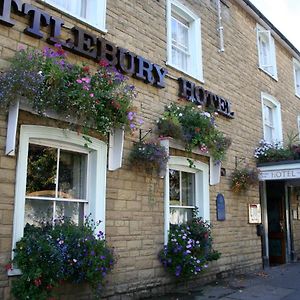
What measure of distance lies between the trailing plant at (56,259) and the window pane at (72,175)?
58cm

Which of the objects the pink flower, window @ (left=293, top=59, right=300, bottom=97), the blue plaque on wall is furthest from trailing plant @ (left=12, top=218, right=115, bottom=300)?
window @ (left=293, top=59, right=300, bottom=97)

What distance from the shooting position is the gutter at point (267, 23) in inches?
465

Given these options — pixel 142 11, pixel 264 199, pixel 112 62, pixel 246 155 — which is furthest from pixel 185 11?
pixel 264 199

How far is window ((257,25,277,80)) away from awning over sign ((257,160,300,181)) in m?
3.80

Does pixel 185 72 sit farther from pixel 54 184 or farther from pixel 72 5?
pixel 54 184

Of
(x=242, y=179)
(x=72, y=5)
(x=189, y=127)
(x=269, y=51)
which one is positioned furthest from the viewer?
(x=269, y=51)

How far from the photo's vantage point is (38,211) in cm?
577

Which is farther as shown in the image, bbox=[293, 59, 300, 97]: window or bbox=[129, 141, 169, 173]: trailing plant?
Result: bbox=[293, 59, 300, 97]: window

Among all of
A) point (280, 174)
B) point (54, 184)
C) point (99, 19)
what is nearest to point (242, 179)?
point (280, 174)

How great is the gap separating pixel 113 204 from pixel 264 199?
702 centimetres

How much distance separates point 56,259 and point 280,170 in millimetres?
7009

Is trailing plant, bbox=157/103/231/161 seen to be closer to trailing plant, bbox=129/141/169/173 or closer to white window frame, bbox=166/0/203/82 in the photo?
trailing plant, bbox=129/141/169/173

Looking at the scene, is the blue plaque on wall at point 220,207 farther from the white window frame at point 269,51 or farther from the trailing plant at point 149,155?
the white window frame at point 269,51

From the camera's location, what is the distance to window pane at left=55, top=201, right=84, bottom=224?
19.9 ft
